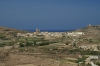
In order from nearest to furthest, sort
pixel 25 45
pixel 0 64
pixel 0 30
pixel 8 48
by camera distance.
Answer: pixel 0 64
pixel 8 48
pixel 25 45
pixel 0 30

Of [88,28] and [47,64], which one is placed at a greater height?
[88,28]

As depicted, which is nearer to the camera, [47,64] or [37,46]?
[47,64]

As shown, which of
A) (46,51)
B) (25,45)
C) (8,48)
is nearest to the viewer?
(46,51)

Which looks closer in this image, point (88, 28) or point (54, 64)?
point (54, 64)

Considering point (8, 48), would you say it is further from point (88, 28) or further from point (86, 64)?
point (88, 28)

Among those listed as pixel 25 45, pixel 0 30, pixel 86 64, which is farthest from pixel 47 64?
pixel 0 30

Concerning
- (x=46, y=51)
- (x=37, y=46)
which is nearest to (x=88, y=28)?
(x=37, y=46)

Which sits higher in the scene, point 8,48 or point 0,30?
point 0,30

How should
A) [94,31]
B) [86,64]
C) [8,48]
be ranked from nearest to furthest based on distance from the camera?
[86,64], [8,48], [94,31]

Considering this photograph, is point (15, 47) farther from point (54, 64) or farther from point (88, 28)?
point (88, 28)
